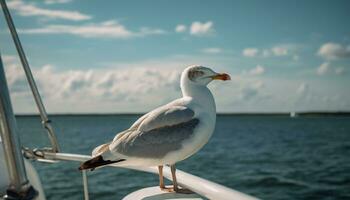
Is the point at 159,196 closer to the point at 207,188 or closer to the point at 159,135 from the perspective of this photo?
the point at 159,135

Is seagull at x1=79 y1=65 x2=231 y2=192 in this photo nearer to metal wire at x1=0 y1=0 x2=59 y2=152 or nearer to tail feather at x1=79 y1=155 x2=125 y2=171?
tail feather at x1=79 y1=155 x2=125 y2=171

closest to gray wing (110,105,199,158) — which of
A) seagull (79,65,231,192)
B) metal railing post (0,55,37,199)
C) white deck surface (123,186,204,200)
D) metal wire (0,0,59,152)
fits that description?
seagull (79,65,231,192)

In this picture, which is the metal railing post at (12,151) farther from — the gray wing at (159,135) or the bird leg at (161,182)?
the bird leg at (161,182)

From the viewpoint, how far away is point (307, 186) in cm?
1909

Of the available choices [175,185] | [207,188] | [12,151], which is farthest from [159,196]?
[12,151]

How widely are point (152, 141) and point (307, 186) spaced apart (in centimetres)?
1820

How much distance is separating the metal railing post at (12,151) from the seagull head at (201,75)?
1707 mm

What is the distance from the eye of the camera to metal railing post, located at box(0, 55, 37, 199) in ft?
2.55

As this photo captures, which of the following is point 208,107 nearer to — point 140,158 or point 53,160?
point 140,158

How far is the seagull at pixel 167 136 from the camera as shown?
2.33 metres

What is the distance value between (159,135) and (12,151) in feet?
5.24

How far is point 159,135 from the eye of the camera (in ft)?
7.73

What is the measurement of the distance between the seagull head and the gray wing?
0.62ft

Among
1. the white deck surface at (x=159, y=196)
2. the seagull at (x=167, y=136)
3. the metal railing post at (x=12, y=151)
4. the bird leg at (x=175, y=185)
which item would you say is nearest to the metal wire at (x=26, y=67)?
the seagull at (x=167, y=136)
